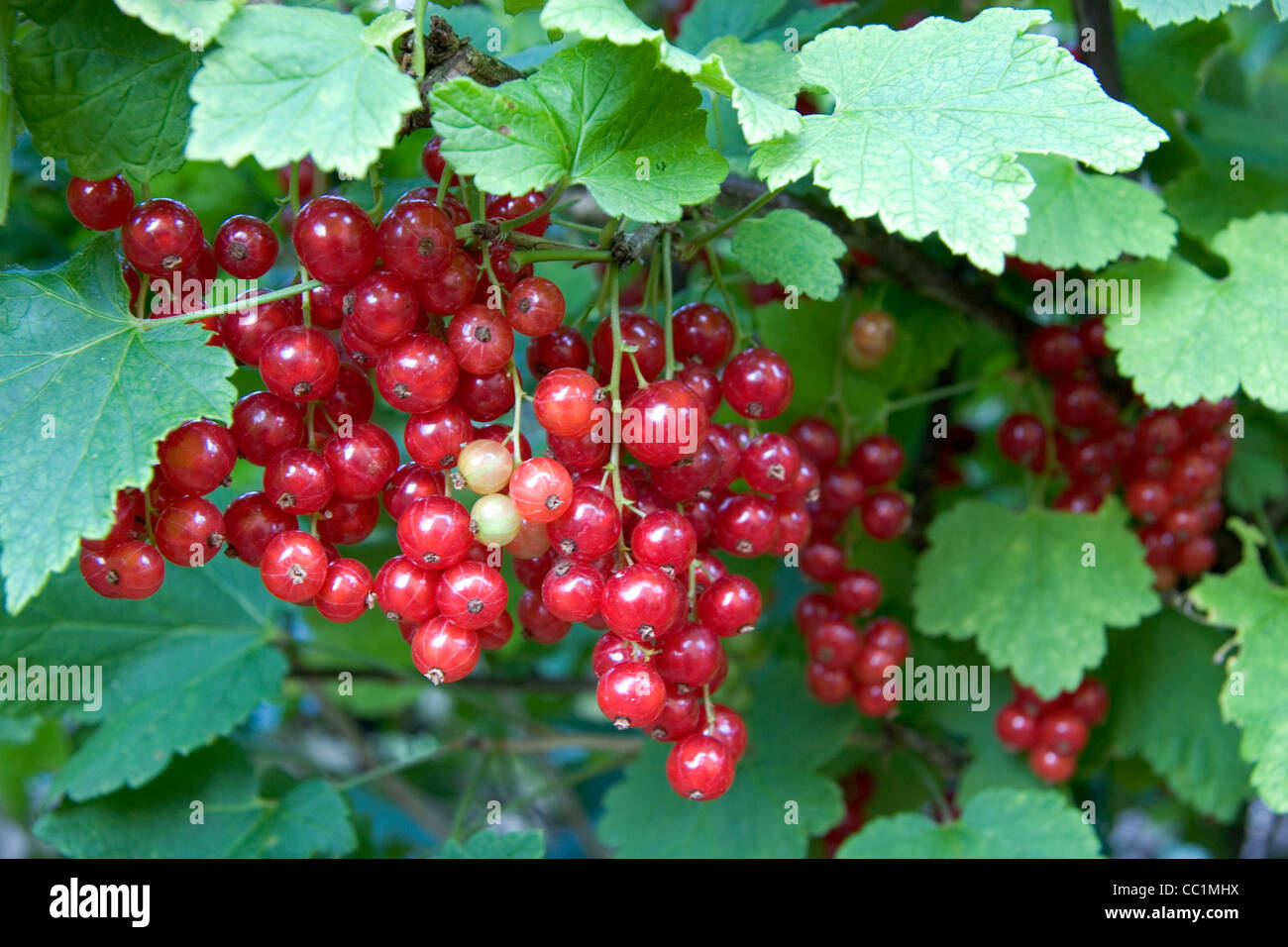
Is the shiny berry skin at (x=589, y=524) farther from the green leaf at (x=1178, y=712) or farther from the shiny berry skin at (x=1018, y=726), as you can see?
the green leaf at (x=1178, y=712)

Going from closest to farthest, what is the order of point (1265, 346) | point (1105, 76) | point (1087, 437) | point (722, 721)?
point (722, 721) < point (1265, 346) < point (1105, 76) < point (1087, 437)

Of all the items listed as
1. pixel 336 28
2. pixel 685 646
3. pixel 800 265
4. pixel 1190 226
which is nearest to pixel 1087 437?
pixel 1190 226

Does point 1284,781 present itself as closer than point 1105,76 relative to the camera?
Yes

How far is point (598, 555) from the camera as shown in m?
0.63

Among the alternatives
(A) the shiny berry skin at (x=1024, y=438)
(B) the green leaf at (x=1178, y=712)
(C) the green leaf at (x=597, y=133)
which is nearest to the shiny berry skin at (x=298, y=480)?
(C) the green leaf at (x=597, y=133)

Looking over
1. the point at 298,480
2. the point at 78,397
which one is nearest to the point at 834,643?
the point at 298,480

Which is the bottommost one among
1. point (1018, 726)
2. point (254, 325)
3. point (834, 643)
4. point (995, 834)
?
point (995, 834)

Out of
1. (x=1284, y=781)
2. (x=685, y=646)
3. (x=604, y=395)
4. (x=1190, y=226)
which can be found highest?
(x=1190, y=226)

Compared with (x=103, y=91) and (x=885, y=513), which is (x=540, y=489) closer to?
(x=103, y=91)

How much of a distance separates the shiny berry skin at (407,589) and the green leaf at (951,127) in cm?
33

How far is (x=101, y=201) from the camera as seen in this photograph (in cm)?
67

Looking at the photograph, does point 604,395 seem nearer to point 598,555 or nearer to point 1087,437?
point 598,555

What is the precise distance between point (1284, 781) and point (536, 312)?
31.8 inches

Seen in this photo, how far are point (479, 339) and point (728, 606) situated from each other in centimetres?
25
